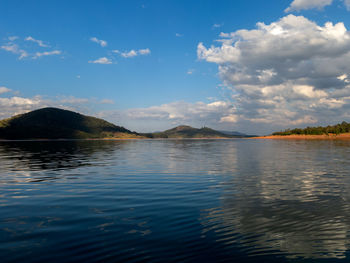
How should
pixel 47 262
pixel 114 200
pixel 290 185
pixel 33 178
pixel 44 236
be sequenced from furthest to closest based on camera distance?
1. pixel 33 178
2. pixel 290 185
3. pixel 114 200
4. pixel 44 236
5. pixel 47 262

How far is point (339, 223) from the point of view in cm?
1406

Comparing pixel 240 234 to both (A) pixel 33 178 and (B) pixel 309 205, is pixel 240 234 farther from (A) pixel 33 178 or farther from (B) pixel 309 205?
(A) pixel 33 178

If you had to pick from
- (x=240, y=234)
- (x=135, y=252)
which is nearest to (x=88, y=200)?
(x=135, y=252)

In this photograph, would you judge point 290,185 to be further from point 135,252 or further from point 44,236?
point 44,236

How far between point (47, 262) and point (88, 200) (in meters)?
10.6

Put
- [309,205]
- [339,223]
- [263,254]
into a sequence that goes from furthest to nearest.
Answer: [309,205] < [339,223] < [263,254]

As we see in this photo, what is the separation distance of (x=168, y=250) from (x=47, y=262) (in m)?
5.00

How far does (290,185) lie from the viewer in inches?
1013

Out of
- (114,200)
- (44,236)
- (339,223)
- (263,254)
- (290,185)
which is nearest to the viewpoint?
(263,254)

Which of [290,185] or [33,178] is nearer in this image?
[290,185]

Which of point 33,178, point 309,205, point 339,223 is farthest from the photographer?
point 33,178

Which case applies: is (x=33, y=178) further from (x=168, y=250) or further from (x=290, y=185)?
(x=290, y=185)

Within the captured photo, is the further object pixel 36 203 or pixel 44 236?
pixel 36 203

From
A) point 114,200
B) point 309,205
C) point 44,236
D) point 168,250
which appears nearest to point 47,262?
point 44,236
